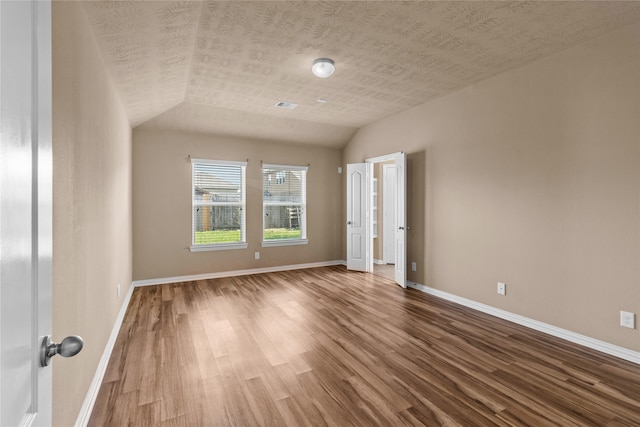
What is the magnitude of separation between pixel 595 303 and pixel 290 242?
4592mm

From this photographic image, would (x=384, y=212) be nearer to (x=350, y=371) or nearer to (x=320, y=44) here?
(x=320, y=44)

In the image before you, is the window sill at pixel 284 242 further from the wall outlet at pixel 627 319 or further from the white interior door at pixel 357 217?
the wall outlet at pixel 627 319

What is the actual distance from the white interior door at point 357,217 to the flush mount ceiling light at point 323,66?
2801 millimetres

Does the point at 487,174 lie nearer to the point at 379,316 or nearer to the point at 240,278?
the point at 379,316

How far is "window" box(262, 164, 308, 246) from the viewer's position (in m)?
6.09

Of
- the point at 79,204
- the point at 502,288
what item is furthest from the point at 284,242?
the point at 79,204

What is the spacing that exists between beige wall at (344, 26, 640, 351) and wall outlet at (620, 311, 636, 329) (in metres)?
0.04

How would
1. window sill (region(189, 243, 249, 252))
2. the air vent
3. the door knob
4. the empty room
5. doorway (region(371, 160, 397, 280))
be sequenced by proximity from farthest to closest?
doorway (region(371, 160, 397, 280))
window sill (region(189, 243, 249, 252))
the air vent
the empty room
the door knob

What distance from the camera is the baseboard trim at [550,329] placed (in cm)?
269

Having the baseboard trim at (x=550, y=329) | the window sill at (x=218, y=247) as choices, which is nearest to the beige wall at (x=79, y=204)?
the window sill at (x=218, y=247)

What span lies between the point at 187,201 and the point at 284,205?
180 cm

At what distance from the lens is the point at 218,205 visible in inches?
222

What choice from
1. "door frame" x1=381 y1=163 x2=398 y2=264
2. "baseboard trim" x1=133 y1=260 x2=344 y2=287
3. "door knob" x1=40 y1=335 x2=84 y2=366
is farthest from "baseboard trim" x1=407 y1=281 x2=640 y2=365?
"door knob" x1=40 y1=335 x2=84 y2=366

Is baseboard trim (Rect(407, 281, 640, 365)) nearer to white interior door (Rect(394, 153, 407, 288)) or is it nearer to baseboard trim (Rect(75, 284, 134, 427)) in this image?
white interior door (Rect(394, 153, 407, 288))
